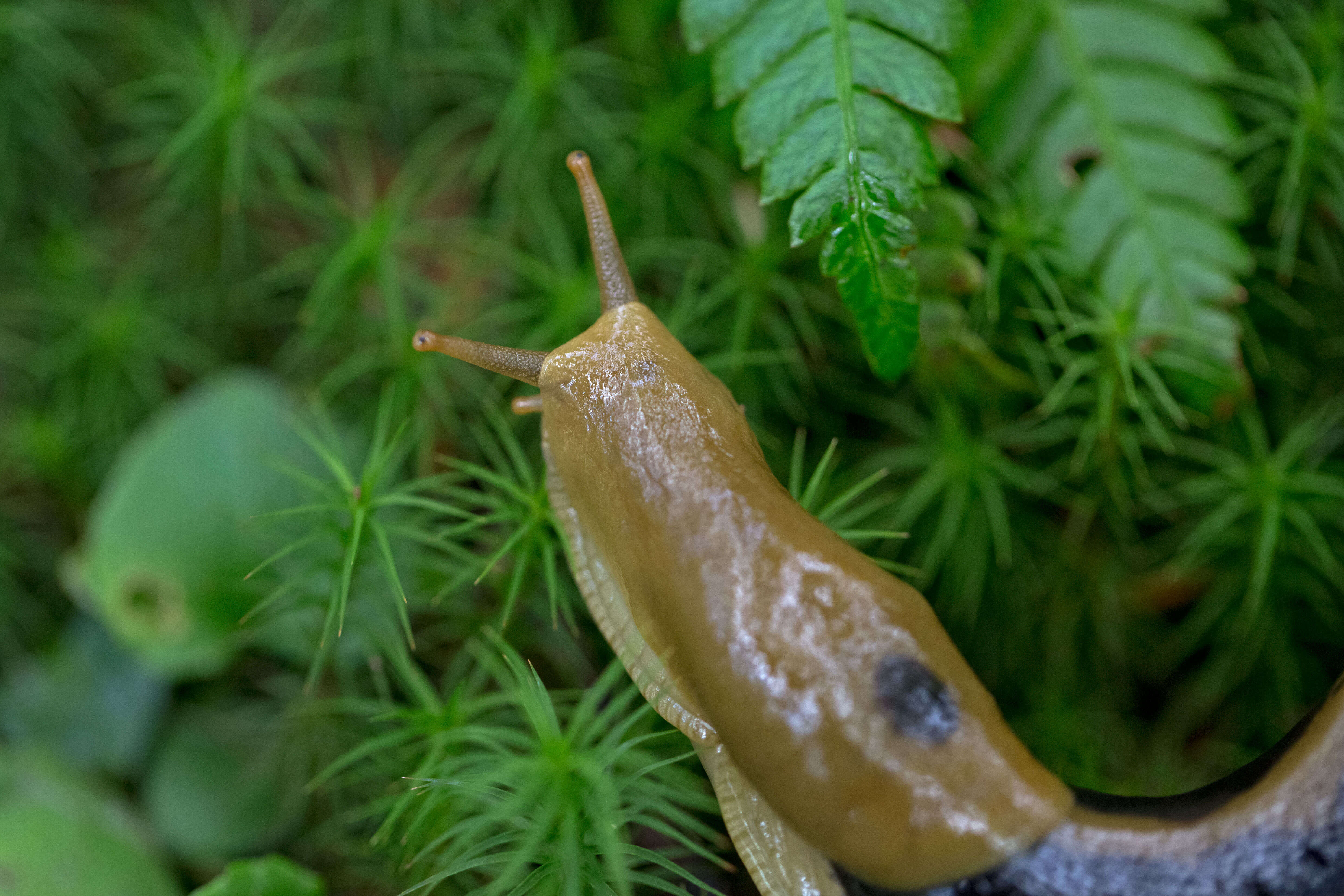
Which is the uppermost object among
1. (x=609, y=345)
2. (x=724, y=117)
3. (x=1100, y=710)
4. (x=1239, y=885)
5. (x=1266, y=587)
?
(x=724, y=117)

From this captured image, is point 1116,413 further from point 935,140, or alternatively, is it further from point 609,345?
point 609,345

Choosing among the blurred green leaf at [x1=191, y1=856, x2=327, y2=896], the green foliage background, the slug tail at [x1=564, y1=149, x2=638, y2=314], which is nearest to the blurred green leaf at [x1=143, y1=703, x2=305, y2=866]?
the green foliage background

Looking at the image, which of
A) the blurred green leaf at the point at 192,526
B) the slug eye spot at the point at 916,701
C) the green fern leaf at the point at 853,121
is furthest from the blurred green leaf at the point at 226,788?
the green fern leaf at the point at 853,121

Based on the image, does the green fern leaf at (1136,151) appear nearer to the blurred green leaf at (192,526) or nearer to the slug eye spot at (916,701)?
the slug eye spot at (916,701)

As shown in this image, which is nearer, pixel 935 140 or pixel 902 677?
pixel 902 677

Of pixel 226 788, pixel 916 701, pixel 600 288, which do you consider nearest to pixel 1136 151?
pixel 600 288

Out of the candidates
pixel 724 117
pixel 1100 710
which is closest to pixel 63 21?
pixel 724 117

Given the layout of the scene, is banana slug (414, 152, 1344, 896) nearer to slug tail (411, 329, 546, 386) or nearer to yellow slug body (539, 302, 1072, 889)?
yellow slug body (539, 302, 1072, 889)
